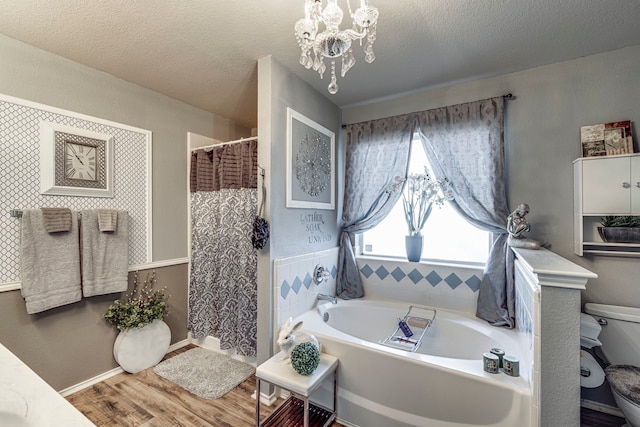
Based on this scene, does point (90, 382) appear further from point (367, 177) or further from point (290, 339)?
point (367, 177)

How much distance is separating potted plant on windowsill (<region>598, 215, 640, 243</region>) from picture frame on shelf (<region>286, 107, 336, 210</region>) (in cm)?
202

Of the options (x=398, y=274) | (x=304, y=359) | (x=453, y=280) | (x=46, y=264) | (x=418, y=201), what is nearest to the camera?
(x=304, y=359)

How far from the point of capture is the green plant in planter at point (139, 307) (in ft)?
7.38

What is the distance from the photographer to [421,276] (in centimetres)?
249

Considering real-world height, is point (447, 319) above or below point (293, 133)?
below

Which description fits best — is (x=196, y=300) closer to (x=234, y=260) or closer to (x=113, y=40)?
(x=234, y=260)

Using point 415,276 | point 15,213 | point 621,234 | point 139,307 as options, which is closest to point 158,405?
point 139,307

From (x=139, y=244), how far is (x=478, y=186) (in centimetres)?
306

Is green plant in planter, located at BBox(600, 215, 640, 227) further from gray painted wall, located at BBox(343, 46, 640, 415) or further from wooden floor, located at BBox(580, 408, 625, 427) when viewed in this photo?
wooden floor, located at BBox(580, 408, 625, 427)

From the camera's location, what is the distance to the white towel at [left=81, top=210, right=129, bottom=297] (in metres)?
2.07

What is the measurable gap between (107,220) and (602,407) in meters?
3.87

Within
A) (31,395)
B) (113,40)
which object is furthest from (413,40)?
(31,395)

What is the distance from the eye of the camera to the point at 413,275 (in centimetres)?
253

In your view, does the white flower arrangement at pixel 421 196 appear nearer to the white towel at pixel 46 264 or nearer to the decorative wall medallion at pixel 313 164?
the decorative wall medallion at pixel 313 164
